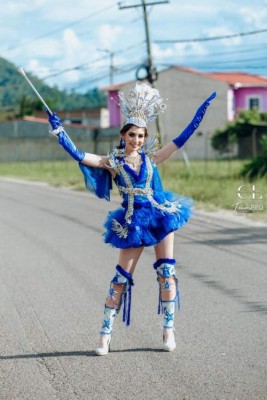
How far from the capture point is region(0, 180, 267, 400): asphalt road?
5.83 meters

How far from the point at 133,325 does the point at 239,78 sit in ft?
203

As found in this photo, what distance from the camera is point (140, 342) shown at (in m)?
7.11

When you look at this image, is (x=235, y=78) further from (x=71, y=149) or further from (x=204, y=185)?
(x=71, y=149)

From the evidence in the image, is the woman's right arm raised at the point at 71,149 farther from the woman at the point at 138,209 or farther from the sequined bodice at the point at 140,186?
the sequined bodice at the point at 140,186

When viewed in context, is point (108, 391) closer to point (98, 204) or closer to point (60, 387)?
point (60, 387)

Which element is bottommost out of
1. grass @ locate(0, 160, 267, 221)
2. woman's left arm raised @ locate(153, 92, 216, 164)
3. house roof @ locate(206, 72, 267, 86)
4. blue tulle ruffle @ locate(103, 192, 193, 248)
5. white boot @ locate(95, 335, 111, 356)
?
white boot @ locate(95, 335, 111, 356)

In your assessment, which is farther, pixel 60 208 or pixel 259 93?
pixel 259 93

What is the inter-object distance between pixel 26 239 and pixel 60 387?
9231 mm

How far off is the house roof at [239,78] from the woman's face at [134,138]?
57.1 m

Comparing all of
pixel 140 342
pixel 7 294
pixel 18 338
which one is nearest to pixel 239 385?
pixel 140 342

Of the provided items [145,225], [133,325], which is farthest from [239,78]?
[145,225]

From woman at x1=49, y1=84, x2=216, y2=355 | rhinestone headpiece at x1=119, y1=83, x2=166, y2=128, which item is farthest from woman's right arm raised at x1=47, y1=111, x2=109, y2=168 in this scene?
rhinestone headpiece at x1=119, y1=83, x2=166, y2=128

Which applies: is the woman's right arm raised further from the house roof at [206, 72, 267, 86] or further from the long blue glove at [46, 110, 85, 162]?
the house roof at [206, 72, 267, 86]

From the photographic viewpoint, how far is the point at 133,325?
308 inches
